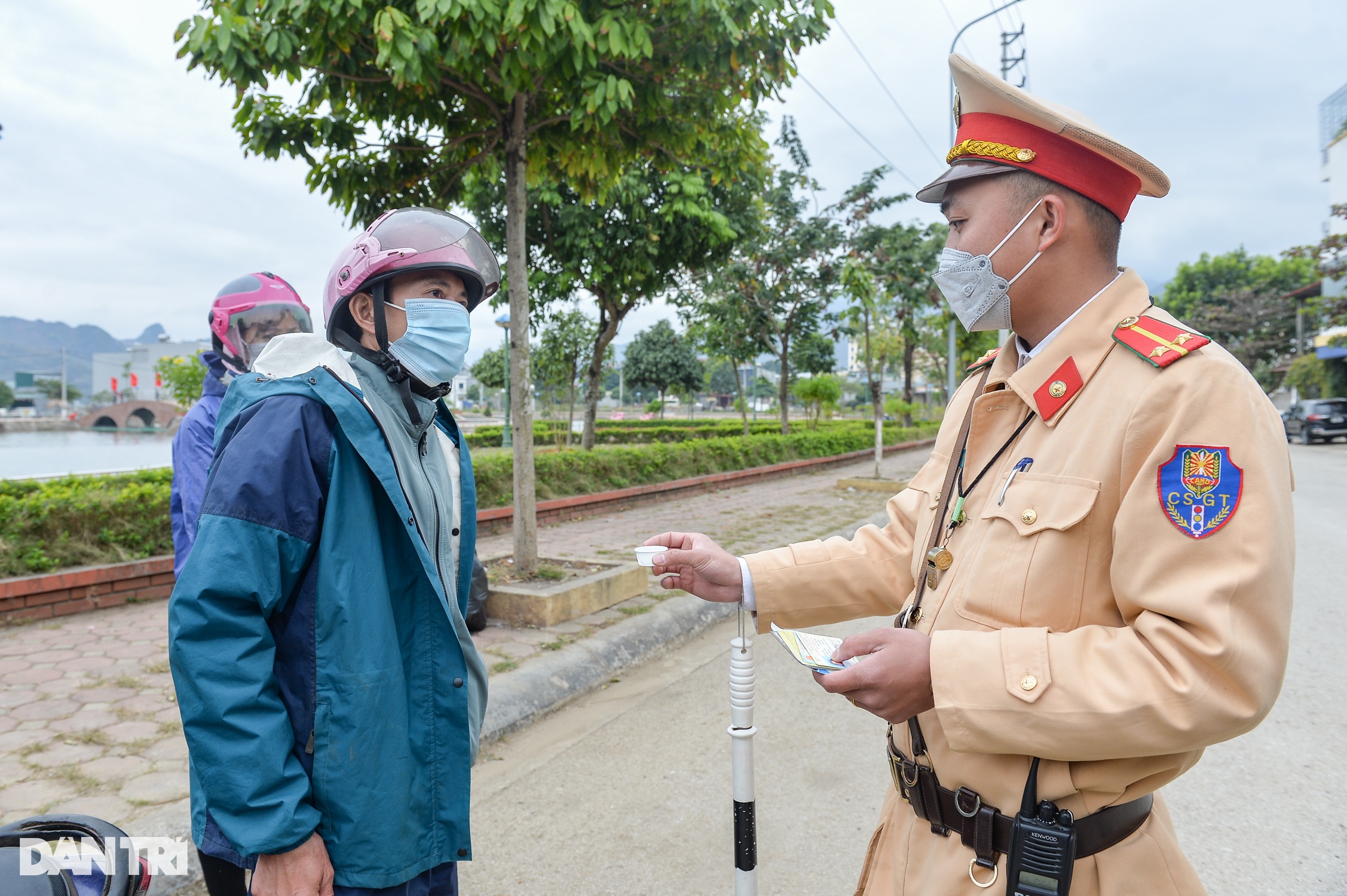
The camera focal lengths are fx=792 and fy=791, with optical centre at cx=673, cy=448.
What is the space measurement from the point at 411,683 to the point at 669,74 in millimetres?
4628

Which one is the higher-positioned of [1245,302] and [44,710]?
[1245,302]

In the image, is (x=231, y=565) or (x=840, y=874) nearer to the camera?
(x=231, y=565)

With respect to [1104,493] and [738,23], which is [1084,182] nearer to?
[1104,493]

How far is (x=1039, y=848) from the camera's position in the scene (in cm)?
121

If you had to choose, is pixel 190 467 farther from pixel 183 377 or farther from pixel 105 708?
pixel 183 377

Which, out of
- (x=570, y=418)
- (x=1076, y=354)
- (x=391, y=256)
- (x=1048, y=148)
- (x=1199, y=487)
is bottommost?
(x=570, y=418)

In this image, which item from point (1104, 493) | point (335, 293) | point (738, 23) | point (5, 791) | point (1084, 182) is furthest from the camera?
point (738, 23)

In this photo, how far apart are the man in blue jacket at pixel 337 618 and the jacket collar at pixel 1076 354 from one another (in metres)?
1.21

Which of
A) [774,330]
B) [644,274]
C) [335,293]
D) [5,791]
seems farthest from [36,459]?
[774,330]

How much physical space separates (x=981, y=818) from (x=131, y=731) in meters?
3.95

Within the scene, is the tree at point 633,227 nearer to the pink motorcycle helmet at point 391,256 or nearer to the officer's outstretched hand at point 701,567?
the pink motorcycle helmet at point 391,256

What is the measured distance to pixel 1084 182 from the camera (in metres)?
1.34

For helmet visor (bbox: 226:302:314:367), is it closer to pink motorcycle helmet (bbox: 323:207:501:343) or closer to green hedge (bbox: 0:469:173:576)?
pink motorcycle helmet (bbox: 323:207:501:343)

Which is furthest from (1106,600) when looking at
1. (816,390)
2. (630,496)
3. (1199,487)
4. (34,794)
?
(816,390)
